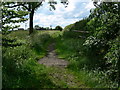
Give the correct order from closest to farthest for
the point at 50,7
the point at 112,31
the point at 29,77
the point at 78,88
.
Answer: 1. the point at 78,88
2. the point at 29,77
3. the point at 112,31
4. the point at 50,7

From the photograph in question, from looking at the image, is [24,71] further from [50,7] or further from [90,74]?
[50,7]

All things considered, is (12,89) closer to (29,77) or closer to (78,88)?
(29,77)

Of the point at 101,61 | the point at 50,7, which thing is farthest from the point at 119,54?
the point at 50,7

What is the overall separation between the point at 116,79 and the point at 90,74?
53.2 inches

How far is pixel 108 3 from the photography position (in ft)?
28.5

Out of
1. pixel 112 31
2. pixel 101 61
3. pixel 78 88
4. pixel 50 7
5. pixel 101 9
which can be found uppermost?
pixel 50 7

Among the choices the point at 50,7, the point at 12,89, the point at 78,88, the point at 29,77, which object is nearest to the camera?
the point at 12,89

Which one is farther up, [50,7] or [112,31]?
[50,7]

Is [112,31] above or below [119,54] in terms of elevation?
above

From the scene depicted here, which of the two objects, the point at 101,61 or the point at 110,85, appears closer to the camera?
the point at 110,85

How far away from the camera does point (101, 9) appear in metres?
9.07

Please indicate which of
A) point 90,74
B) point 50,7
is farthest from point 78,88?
point 50,7

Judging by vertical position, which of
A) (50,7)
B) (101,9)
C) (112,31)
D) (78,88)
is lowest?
(78,88)

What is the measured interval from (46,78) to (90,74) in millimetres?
1796
